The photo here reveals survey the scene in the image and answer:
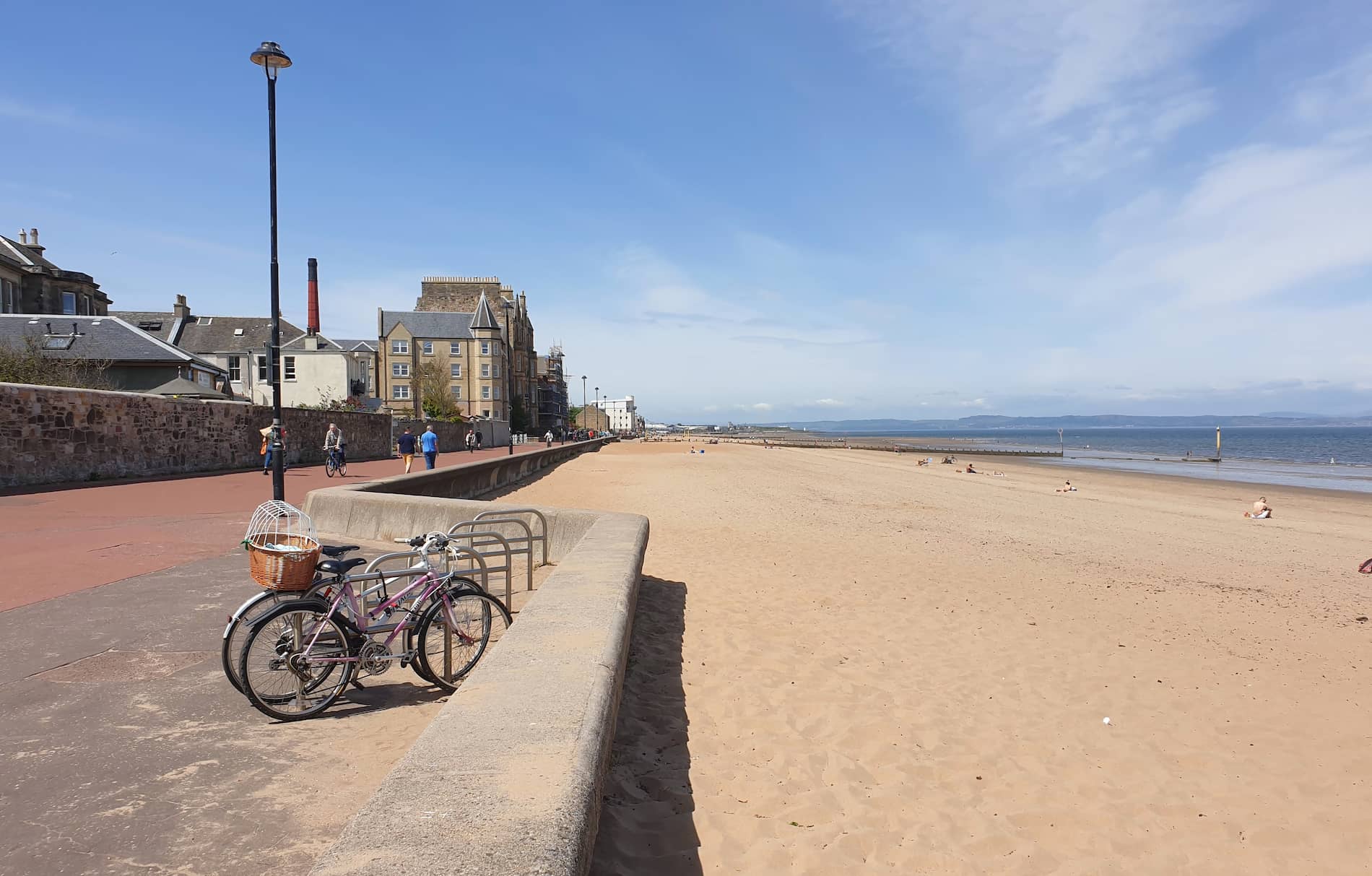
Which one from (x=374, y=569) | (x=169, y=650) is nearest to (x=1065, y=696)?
(x=374, y=569)

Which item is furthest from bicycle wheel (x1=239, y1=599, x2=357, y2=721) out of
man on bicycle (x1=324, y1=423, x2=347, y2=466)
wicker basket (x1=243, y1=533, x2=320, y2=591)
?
man on bicycle (x1=324, y1=423, x2=347, y2=466)

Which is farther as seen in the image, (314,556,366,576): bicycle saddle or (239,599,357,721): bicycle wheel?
(314,556,366,576): bicycle saddle

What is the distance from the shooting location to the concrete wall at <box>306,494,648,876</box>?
2.07 metres

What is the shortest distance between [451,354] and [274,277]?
68973 millimetres

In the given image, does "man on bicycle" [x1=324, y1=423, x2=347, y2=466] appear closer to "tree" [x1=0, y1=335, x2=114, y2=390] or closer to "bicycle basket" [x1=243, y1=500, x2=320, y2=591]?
"tree" [x1=0, y1=335, x2=114, y2=390]

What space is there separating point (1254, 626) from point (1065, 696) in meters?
4.09

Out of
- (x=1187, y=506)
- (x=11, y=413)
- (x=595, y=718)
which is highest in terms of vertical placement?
(x=11, y=413)

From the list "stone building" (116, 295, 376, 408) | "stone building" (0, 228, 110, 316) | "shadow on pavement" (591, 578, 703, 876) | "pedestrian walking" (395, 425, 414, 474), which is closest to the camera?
"shadow on pavement" (591, 578, 703, 876)

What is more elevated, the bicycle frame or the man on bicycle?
the man on bicycle

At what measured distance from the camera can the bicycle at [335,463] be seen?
22.2 meters

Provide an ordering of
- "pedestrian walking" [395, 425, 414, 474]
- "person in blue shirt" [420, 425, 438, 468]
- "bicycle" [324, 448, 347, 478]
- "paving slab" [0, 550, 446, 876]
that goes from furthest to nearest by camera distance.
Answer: "pedestrian walking" [395, 425, 414, 474]
"bicycle" [324, 448, 347, 478]
"person in blue shirt" [420, 425, 438, 468]
"paving slab" [0, 550, 446, 876]

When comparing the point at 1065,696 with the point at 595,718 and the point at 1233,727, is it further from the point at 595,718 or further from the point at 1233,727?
the point at 595,718

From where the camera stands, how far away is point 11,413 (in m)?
14.6

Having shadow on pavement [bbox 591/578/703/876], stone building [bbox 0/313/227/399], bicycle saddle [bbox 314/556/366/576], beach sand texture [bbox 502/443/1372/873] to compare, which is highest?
stone building [bbox 0/313/227/399]
